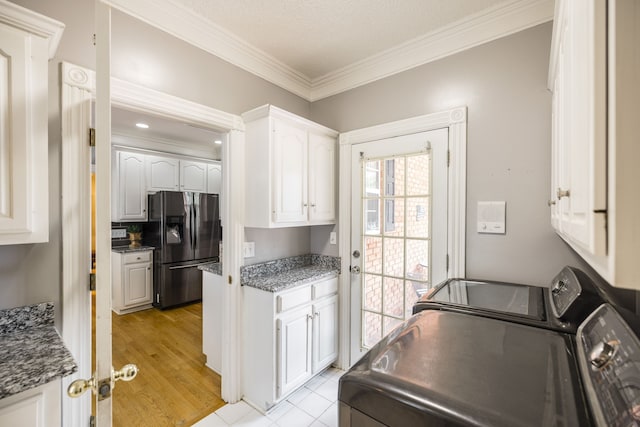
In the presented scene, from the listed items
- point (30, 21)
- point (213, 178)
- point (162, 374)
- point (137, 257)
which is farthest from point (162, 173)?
point (30, 21)

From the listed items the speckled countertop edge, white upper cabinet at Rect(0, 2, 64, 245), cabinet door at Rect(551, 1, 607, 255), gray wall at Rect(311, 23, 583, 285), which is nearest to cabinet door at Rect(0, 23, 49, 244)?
white upper cabinet at Rect(0, 2, 64, 245)

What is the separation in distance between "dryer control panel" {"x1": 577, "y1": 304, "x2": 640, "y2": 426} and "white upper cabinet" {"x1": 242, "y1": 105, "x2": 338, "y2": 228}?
1.66 m

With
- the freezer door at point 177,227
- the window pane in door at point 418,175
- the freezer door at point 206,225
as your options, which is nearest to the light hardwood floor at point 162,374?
the freezer door at point 177,227

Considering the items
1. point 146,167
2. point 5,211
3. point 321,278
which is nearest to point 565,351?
point 321,278

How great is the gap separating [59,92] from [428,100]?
2183 mm

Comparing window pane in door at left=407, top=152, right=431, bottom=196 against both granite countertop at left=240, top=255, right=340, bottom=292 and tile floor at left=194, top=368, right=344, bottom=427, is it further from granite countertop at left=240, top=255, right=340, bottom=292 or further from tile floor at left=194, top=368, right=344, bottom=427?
tile floor at left=194, top=368, right=344, bottom=427

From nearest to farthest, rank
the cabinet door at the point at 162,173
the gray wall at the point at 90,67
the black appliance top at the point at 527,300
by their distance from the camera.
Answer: the black appliance top at the point at 527,300
the gray wall at the point at 90,67
the cabinet door at the point at 162,173

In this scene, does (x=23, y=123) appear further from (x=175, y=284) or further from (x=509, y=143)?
(x=175, y=284)

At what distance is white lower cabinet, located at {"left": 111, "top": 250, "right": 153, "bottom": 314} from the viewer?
12.4ft

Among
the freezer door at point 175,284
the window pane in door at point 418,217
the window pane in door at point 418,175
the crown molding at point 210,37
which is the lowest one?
the freezer door at point 175,284

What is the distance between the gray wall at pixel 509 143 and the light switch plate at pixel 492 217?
3 centimetres

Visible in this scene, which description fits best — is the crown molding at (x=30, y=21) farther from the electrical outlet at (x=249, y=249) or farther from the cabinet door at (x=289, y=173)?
the electrical outlet at (x=249, y=249)

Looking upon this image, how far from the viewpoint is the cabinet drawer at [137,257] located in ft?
12.6

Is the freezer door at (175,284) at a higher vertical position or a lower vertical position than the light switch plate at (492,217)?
lower
